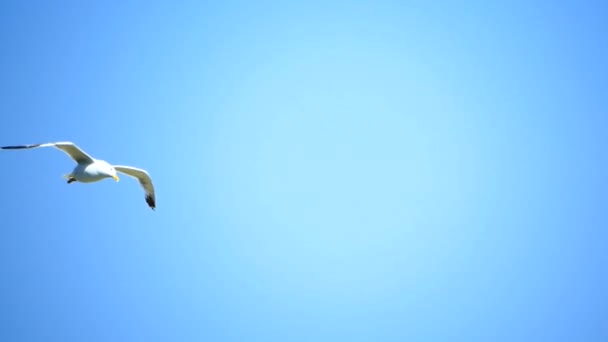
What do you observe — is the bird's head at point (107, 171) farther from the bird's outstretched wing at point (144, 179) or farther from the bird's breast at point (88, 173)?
the bird's outstretched wing at point (144, 179)

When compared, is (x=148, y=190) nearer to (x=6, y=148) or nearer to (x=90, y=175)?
(x=90, y=175)

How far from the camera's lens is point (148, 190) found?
602 inches

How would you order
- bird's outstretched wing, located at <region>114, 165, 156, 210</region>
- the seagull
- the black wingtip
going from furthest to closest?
the black wingtip < bird's outstretched wing, located at <region>114, 165, 156, 210</region> < the seagull

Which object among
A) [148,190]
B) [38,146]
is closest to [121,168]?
[148,190]

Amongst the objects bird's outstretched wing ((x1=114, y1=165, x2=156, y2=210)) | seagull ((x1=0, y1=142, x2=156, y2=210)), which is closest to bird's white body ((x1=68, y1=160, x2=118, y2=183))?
seagull ((x1=0, y1=142, x2=156, y2=210))

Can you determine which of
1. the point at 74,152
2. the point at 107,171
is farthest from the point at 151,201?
the point at 74,152

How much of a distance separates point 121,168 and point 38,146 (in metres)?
2.98

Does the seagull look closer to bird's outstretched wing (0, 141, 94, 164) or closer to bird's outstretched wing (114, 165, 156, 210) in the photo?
bird's outstretched wing (0, 141, 94, 164)

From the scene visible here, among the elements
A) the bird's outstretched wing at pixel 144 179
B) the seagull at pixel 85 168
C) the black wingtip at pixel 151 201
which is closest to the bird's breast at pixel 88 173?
the seagull at pixel 85 168

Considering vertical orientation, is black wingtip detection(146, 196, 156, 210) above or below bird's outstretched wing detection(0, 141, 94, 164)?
above

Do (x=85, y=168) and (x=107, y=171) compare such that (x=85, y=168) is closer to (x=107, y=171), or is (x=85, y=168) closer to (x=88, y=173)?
(x=88, y=173)

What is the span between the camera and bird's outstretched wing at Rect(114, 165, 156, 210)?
14.7 meters

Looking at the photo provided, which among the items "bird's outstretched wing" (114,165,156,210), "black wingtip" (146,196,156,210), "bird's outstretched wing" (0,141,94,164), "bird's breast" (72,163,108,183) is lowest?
"bird's breast" (72,163,108,183)

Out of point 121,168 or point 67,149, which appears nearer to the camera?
point 67,149
